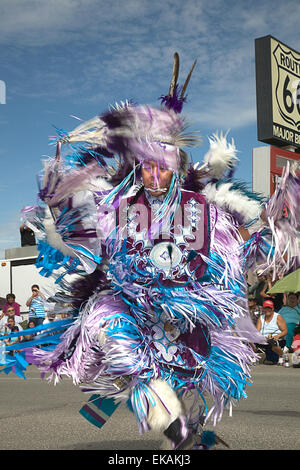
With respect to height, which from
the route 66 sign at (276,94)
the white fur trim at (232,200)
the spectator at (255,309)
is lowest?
the spectator at (255,309)

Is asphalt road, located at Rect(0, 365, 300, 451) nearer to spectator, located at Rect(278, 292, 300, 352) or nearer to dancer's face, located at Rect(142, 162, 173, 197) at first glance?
dancer's face, located at Rect(142, 162, 173, 197)

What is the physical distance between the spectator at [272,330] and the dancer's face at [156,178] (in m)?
7.51

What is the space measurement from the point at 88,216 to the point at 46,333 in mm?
772

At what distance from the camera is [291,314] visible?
1164cm

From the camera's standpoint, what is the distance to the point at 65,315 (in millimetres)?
3961

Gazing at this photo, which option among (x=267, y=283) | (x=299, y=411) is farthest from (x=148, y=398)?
(x=267, y=283)

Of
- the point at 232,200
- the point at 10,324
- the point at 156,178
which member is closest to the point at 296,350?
the point at 10,324

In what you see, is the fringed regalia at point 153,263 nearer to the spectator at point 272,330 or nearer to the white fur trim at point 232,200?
the white fur trim at point 232,200

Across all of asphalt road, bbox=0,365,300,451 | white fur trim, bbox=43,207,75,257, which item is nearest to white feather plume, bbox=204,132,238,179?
white fur trim, bbox=43,207,75,257

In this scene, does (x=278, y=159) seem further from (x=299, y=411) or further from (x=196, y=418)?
(x=196, y=418)

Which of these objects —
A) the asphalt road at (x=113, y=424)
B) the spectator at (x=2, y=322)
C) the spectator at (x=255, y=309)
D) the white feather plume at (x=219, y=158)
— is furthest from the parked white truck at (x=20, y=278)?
the white feather plume at (x=219, y=158)

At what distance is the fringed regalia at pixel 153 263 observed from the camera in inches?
139

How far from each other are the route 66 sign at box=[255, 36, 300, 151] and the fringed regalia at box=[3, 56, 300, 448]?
49.7 ft

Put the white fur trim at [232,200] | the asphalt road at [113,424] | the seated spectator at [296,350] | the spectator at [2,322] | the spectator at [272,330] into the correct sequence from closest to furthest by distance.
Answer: the white fur trim at [232,200]
the asphalt road at [113,424]
the seated spectator at [296,350]
the spectator at [272,330]
the spectator at [2,322]
